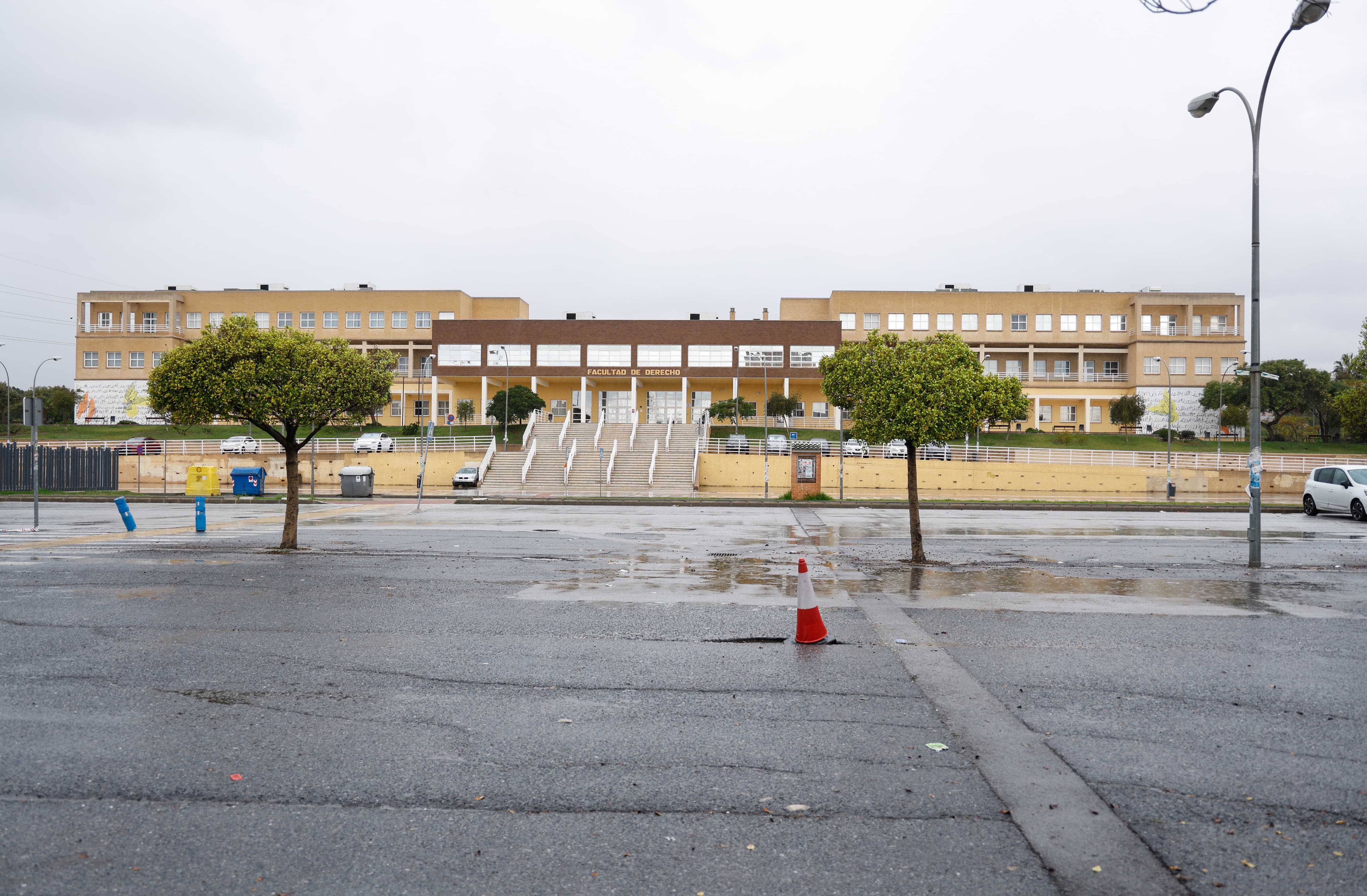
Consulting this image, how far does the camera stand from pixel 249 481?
110 ft

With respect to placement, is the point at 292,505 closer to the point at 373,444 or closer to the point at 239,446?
the point at 373,444

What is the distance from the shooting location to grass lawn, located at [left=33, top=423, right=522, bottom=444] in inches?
2309

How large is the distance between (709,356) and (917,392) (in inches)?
2045

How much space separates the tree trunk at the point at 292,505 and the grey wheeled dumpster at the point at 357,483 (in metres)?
20.2

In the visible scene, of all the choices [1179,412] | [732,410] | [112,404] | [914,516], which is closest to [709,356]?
[732,410]

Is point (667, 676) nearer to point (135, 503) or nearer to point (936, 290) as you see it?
point (135, 503)

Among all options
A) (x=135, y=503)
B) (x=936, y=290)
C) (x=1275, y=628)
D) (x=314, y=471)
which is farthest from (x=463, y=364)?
(x=1275, y=628)

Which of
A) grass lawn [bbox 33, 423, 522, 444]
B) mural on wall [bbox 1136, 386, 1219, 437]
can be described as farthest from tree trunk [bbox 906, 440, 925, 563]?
mural on wall [bbox 1136, 386, 1219, 437]

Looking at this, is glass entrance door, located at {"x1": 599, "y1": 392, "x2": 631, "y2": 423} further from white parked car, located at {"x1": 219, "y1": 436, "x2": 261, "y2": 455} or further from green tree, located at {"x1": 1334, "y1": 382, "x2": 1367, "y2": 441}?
green tree, located at {"x1": 1334, "y1": 382, "x2": 1367, "y2": 441}

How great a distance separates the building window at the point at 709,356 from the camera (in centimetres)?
6544

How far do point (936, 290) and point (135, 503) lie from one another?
6550cm

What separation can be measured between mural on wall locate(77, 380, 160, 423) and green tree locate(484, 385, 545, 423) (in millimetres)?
38264

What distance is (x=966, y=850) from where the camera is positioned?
3.66 meters

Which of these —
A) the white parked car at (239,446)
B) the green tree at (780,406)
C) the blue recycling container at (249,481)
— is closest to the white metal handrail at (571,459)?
the blue recycling container at (249,481)
